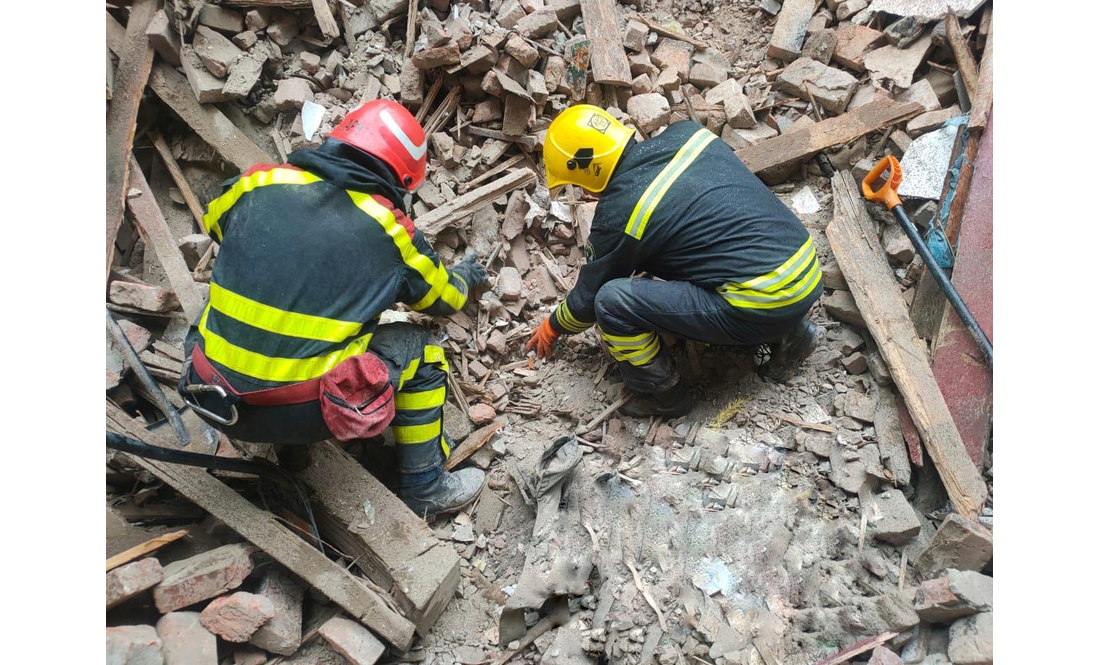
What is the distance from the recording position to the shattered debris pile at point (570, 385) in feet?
9.47

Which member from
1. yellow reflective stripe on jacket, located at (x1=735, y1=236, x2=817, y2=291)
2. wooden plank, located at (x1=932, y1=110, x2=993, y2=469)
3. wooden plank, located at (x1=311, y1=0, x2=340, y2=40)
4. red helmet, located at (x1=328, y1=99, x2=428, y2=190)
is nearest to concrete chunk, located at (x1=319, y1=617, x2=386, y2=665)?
red helmet, located at (x1=328, y1=99, x2=428, y2=190)

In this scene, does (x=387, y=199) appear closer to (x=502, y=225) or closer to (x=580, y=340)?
(x=502, y=225)

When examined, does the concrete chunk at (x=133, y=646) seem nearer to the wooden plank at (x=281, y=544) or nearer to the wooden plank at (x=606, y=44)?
the wooden plank at (x=281, y=544)

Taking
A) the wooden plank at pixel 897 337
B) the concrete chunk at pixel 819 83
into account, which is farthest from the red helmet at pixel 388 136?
the concrete chunk at pixel 819 83

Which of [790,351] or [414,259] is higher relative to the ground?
[414,259]

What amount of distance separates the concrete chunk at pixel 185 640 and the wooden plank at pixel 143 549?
325mm

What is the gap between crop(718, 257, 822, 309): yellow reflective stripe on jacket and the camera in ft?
10.7

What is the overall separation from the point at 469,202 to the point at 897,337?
262cm

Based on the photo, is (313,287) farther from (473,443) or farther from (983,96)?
(983,96)

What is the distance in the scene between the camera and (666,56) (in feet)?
15.8

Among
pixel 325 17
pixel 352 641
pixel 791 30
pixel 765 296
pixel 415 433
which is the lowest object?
pixel 352 641

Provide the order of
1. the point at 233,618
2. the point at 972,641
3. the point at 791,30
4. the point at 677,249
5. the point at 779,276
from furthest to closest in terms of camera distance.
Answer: the point at 791,30 → the point at 677,249 → the point at 779,276 → the point at 233,618 → the point at 972,641

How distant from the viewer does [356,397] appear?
3.01 metres

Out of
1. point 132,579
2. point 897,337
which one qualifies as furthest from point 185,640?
point 897,337
